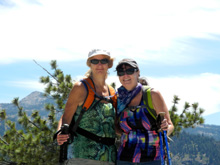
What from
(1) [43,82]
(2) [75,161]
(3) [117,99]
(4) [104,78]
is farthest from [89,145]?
(1) [43,82]

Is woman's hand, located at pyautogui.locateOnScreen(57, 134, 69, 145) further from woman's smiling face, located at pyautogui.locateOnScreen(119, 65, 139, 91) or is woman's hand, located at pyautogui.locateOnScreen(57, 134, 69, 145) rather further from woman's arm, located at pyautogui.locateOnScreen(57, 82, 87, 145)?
woman's smiling face, located at pyautogui.locateOnScreen(119, 65, 139, 91)

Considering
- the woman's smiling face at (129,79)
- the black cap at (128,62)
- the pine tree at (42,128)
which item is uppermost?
the black cap at (128,62)

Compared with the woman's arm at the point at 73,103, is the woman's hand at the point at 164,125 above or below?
below

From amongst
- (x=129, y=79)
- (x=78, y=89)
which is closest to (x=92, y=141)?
(x=78, y=89)

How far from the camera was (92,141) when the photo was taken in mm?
→ 4348

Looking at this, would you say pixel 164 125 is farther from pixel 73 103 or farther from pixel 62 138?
pixel 62 138

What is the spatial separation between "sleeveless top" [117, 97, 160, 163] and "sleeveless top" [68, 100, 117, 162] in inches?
9.4

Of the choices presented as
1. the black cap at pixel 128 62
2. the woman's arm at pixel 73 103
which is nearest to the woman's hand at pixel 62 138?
the woman's arm at pixel 73 103

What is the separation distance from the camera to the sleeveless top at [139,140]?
4.12 m

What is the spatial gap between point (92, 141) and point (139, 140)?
27.9 inches

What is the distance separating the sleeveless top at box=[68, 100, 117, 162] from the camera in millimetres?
4336

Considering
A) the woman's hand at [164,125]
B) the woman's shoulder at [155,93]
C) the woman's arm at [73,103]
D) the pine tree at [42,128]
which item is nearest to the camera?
the woman's hand at [164,125]

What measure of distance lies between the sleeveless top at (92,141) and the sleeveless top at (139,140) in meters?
0.24

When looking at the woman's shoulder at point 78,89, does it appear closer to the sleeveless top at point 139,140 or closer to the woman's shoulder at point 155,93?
the sleeveless top at point 139,140
